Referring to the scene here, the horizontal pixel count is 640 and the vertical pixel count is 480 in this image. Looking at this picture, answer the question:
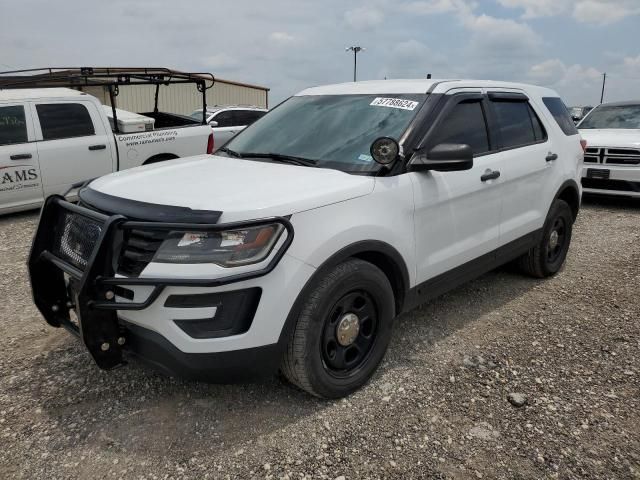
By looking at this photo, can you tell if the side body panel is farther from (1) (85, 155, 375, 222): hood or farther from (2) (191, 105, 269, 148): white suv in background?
(2) (191, 105, 269, 148): white suv in background

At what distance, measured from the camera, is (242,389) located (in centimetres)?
303

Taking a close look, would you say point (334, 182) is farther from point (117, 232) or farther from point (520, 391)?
point (520, 391)

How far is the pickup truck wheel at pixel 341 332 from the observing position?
261 centimetres

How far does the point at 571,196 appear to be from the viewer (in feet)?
16.5

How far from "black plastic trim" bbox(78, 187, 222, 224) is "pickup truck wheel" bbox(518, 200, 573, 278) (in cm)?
332

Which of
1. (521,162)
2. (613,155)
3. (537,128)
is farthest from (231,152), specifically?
(613,155)

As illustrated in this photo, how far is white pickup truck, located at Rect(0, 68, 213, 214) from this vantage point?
22.3 ft

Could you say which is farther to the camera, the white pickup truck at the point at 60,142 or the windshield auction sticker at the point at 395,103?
the white pickup truck at the point at 60,142

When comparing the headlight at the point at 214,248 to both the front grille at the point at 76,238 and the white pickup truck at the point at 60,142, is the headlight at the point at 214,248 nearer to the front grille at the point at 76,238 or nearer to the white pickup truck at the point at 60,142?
the front grille at the point at 76,238

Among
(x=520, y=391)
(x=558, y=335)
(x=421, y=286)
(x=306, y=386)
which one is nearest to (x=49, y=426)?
(x=306, y=386)

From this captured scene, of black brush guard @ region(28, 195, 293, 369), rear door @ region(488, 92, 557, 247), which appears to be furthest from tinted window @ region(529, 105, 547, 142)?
black brush guard @ region(28, 195, 293, 369)

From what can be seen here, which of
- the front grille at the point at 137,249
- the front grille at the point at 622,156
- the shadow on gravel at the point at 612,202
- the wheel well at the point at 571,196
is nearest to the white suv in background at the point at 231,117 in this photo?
the shadow on gravel at the point at 612,202

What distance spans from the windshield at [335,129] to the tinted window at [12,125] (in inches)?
174

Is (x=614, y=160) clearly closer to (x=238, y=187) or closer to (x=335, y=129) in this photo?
(x=335, y=129)
